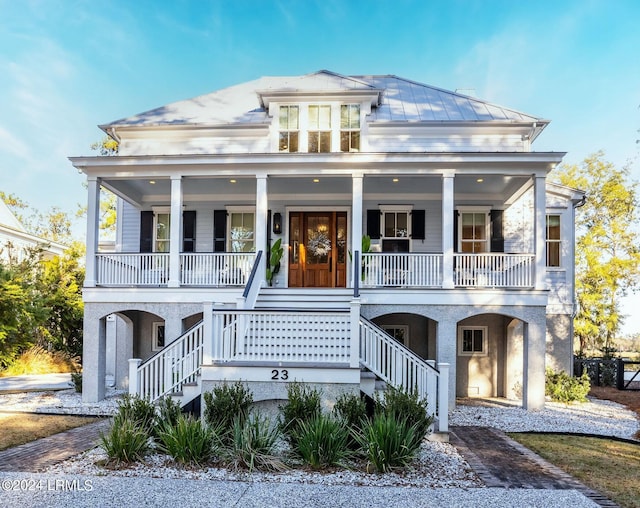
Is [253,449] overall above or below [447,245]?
below

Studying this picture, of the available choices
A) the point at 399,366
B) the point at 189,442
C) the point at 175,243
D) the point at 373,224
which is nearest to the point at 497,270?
the point at 373,224

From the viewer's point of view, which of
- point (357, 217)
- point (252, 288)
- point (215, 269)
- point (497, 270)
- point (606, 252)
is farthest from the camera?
point (606, 252)

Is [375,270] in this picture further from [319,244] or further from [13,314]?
[13,314]

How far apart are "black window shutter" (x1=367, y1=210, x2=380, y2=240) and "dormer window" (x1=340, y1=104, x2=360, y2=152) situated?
5.98 feet

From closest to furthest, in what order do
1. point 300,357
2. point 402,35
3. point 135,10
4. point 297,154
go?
1. point 300,357
2. point 297,154
3. point 135,10
4. point 402,35

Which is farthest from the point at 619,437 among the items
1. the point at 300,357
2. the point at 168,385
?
the point at 168,385

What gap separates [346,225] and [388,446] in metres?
8.61

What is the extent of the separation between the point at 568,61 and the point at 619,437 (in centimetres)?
1896

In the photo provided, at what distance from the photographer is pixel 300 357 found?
8195mm

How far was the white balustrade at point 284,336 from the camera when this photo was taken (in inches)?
313

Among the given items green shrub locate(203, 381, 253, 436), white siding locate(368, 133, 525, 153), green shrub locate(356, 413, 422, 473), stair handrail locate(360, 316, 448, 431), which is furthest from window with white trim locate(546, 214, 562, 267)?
green shrub locate(203, 381, 253, 436)

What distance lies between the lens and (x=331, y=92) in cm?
1318

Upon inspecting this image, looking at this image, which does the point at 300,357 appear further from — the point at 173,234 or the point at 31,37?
the point at 31,37

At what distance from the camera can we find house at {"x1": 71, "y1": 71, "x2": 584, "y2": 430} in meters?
11.4
